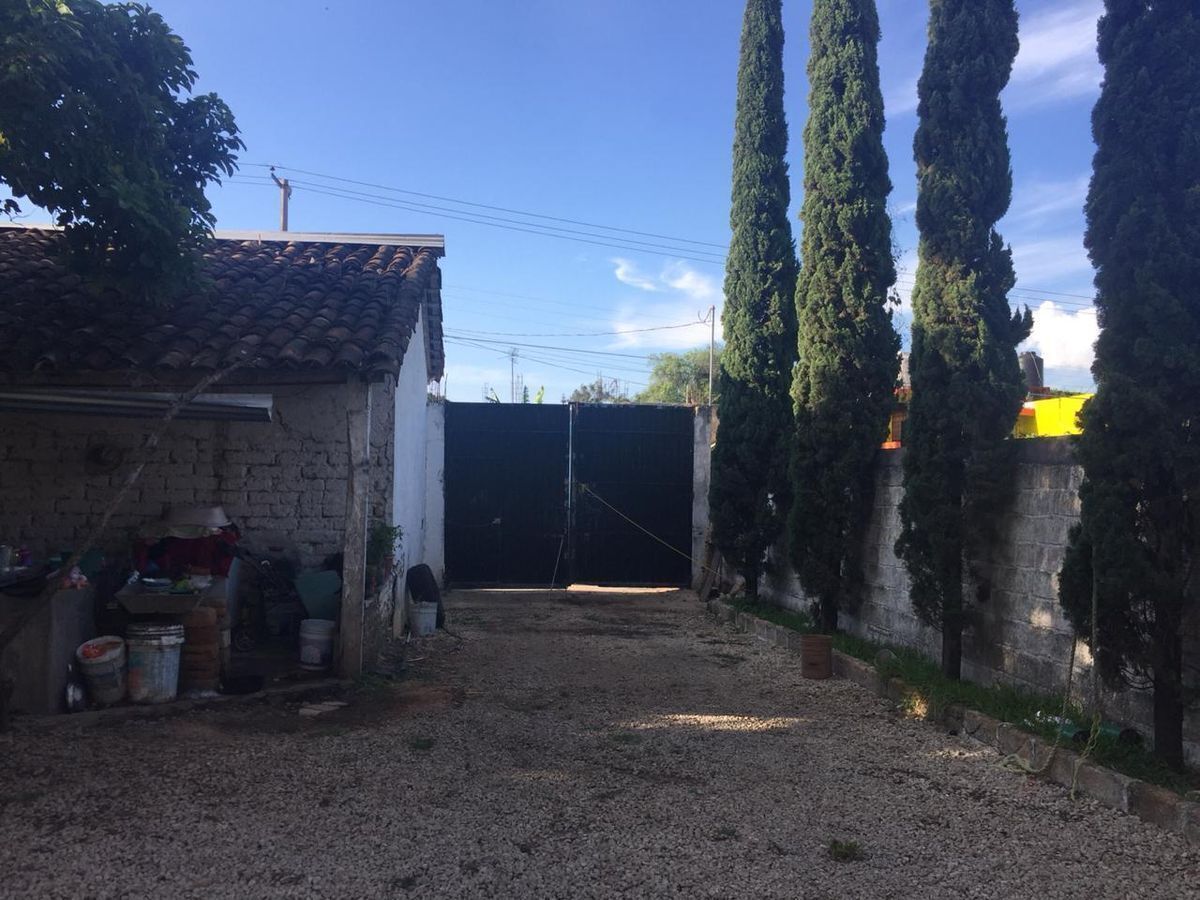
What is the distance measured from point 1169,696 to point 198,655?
6077 mm

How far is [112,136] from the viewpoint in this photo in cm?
625

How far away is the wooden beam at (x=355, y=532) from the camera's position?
6914mm

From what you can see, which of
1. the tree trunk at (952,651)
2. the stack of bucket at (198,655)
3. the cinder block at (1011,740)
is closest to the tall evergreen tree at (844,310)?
the tree trunk at (952,651)

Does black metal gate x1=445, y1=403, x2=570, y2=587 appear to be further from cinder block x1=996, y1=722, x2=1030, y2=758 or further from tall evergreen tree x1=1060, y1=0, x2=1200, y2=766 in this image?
tall evergreen tree x1=1060, y1=0, x2=1200, y2=766

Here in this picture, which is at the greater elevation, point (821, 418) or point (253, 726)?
point (821, 418)

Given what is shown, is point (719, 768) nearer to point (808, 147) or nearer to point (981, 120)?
point (981, 120)

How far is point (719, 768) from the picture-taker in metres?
5.30

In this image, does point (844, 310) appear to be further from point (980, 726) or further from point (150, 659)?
point (150, 659)

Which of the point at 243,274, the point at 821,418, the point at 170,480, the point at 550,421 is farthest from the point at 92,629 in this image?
the point at 550,421

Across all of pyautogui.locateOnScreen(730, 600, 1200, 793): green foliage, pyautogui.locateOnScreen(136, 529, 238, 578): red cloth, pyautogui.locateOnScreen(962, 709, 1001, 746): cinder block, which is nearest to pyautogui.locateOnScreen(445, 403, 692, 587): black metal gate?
pyautogui.locateOnScreen(730, 600, 1200, 793): green foliage

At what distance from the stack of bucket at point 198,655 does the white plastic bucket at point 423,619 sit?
3.49 m

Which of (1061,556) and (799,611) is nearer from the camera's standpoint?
(1061,556)

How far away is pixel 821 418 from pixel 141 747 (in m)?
6.48

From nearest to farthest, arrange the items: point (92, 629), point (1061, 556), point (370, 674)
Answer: point (1061, 556)
point (92, 629)
point (370, 674)
